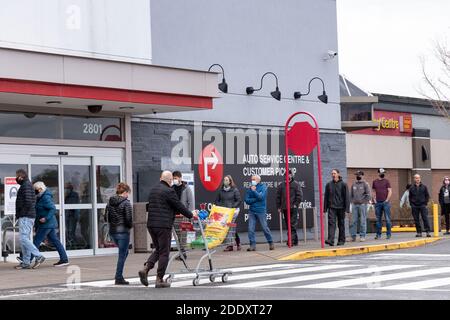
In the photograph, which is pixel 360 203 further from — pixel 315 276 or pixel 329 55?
pixel 315 276

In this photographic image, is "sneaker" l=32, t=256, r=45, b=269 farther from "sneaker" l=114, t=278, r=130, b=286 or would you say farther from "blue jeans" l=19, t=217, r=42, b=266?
"sneaker" l=114, t=278, r=130, b=286

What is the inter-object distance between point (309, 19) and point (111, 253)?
32.7ft

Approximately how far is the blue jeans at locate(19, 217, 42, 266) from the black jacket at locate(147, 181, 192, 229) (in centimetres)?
445

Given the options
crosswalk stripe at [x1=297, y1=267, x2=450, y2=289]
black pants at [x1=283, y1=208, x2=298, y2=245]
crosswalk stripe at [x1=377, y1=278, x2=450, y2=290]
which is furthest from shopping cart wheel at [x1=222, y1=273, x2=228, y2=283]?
black pants at [x1=283, y1=208, x2=298, y2=245]

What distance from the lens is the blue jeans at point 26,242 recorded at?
17.6 metres

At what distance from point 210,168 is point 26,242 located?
7386 millimetres

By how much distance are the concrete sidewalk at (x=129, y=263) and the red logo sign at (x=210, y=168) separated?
185cm

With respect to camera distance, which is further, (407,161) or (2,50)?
(407,161)

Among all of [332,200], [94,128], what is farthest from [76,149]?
[332,200]

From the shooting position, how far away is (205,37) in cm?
2414

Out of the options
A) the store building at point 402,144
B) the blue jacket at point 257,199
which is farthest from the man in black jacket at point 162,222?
the store building at point 402,144

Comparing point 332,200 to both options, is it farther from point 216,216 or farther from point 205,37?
point 216,216

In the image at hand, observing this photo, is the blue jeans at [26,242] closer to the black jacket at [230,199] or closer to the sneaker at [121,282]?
the sneaker at [121,282]

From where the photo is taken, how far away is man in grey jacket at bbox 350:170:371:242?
23844 millimetres
